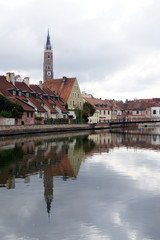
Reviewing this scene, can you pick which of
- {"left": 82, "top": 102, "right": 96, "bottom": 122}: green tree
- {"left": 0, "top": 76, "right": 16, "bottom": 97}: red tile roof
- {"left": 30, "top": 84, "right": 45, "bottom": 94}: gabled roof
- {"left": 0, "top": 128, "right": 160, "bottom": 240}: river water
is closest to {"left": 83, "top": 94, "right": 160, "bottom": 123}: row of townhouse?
{"left": 82, "top": 102, "right": 96, "bottom": 122}: green tree

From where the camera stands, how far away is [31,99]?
74812 mm

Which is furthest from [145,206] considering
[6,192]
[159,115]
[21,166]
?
[159,115]

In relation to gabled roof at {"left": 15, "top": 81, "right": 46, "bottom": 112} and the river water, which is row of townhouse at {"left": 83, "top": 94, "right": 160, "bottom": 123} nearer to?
gabled roof at {"left": 15, "top": 81, "right": 46, "bottom": 112}

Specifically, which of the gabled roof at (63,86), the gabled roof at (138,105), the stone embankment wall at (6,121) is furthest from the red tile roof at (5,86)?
the gabled roof at (138,105)

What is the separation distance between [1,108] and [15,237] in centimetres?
5058

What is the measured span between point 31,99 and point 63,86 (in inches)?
1078

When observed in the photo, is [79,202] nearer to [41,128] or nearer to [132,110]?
[41,128]

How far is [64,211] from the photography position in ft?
38.3

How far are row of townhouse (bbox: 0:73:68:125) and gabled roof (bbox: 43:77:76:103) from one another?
377 centimetres

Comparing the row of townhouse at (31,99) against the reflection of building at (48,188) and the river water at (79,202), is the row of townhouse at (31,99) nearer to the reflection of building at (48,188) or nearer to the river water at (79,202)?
the river water at (79,202)

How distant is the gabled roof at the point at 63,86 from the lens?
97188 mm

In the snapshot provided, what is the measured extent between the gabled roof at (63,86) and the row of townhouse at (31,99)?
148 inches

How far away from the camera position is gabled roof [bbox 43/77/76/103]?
97188 millimetres

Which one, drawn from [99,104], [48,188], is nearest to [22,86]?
[99,104]
